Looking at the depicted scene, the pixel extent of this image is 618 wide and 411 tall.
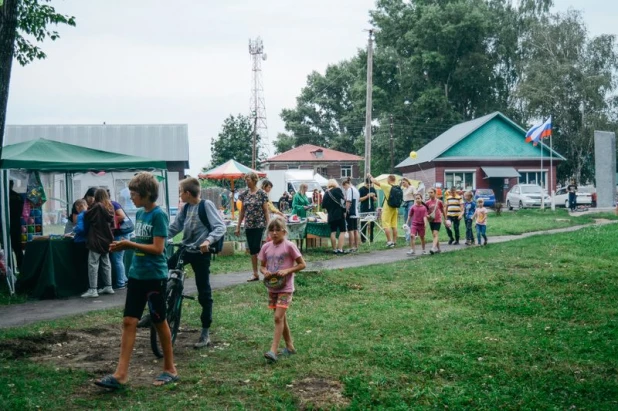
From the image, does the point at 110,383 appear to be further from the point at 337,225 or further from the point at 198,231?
the point at 337,225

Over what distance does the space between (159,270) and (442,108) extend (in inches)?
2263

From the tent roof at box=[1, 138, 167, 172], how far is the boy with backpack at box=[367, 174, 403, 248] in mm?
7006

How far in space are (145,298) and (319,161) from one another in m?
74.3

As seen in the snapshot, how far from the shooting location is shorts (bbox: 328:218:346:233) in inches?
683

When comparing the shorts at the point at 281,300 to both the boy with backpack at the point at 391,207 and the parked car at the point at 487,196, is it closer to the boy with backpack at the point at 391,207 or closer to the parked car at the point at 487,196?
the boy with backpack at the point at 391,207

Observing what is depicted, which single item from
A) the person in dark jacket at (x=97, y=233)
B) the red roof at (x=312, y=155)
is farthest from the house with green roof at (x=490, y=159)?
the person in dark jacket at (x=97, y=233)

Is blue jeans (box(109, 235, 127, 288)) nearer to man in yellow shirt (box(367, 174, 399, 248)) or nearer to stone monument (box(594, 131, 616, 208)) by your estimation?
man in yellow shirt (box(367, 174, 399, 248))

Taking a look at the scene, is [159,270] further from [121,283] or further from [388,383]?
[121,283]

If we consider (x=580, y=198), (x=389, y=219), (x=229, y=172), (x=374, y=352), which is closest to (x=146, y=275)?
(x=374, y=352)

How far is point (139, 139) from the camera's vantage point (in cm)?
5066

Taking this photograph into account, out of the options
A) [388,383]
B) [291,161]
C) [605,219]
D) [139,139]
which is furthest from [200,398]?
[291,161]

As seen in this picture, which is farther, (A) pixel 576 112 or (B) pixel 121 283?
(A) pixel 576 112

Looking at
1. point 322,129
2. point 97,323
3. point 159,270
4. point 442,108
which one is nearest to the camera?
point 159,270

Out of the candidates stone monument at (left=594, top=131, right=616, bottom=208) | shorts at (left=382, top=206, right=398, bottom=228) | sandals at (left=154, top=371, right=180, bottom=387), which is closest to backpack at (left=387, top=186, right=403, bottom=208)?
shorts at (left=382, top=206, right=398, bottom=228)
